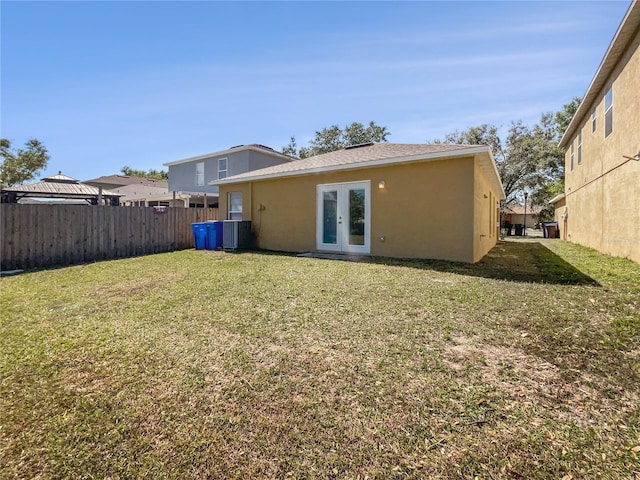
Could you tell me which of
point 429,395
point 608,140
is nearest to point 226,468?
point 429,395

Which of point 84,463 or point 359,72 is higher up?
point 359,72

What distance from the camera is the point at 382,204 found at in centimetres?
864

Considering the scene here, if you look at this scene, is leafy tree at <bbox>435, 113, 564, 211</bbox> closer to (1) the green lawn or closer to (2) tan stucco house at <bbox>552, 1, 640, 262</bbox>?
(2) tan stucco house at <bbox>552, 1, 640, 262</bbox>

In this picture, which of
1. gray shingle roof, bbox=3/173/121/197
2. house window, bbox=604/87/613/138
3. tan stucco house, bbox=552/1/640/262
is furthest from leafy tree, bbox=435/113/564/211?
gray shingle roof, bbox=3/173/121/197

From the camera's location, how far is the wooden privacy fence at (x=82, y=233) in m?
7.64

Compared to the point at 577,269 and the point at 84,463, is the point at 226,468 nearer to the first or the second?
the point at 84,463

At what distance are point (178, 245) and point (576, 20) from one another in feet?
43.9

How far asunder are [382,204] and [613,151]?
7.04 metres

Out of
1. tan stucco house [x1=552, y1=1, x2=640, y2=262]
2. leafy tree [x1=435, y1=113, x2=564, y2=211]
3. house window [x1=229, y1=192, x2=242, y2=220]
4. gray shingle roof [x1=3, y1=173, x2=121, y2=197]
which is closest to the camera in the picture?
tan stucco house [x1=552, y1=1, x2=640, y2=262]

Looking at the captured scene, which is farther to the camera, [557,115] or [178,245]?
[557,115]

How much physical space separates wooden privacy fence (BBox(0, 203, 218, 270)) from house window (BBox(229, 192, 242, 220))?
1.80 meters

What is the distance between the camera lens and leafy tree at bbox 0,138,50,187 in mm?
28719

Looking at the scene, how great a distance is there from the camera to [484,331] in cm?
323

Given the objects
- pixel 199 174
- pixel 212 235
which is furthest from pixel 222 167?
pixel 212 235
